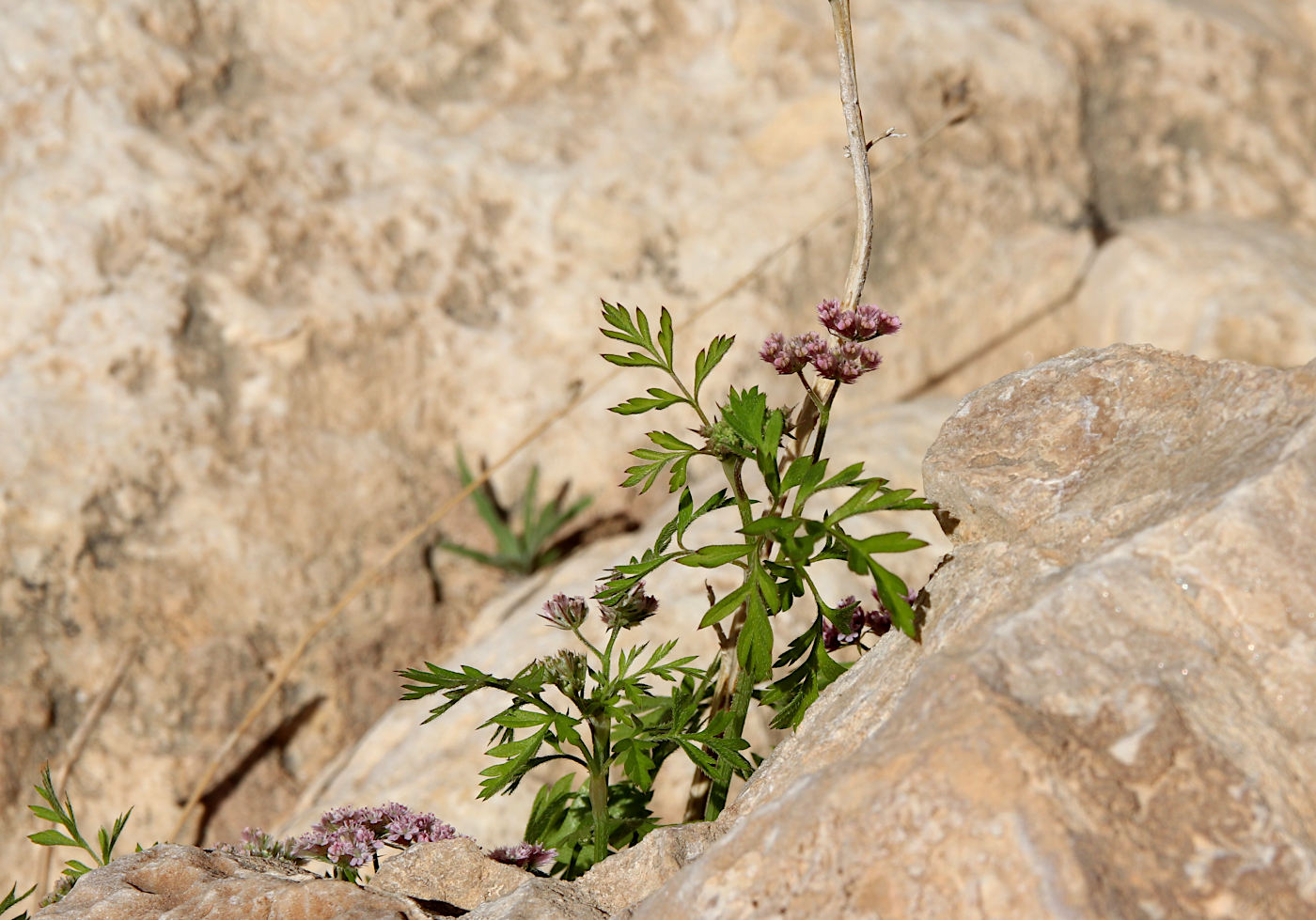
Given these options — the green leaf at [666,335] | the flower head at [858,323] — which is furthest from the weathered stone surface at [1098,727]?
the green leaf at [666,335]

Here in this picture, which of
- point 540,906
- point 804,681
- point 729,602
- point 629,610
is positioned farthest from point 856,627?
point 540,906

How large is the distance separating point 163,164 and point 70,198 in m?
0.47

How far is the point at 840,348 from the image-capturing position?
2514 mm

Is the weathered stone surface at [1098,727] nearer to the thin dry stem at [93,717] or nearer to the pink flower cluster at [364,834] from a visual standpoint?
the pink flower cluster at [364,834]

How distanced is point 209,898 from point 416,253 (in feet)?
13.3

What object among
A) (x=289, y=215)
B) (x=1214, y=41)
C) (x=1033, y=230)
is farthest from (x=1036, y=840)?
(x=1214, y=41)

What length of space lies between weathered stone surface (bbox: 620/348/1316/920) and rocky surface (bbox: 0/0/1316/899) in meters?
3.10

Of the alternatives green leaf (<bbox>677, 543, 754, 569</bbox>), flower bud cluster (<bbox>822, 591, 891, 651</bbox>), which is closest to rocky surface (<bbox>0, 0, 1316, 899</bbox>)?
flower bud cluster (<bbox>822, 591, 891, 651</bbox>)

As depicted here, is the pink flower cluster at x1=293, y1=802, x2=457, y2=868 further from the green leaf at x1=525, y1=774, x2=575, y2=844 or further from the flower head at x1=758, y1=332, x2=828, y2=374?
the flower head at x1=758, y1=332, x2=828, y2=374

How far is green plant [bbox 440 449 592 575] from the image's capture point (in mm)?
5527

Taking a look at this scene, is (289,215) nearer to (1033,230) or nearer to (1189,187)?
(1033,230)

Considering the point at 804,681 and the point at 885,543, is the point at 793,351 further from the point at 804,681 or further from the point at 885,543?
the point at 804,681

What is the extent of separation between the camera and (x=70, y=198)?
5191 mm

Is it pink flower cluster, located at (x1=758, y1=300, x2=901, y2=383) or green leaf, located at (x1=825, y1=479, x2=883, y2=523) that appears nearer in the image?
green leaf, located at (x1=825, y1=479, x2=883, y2=523)
